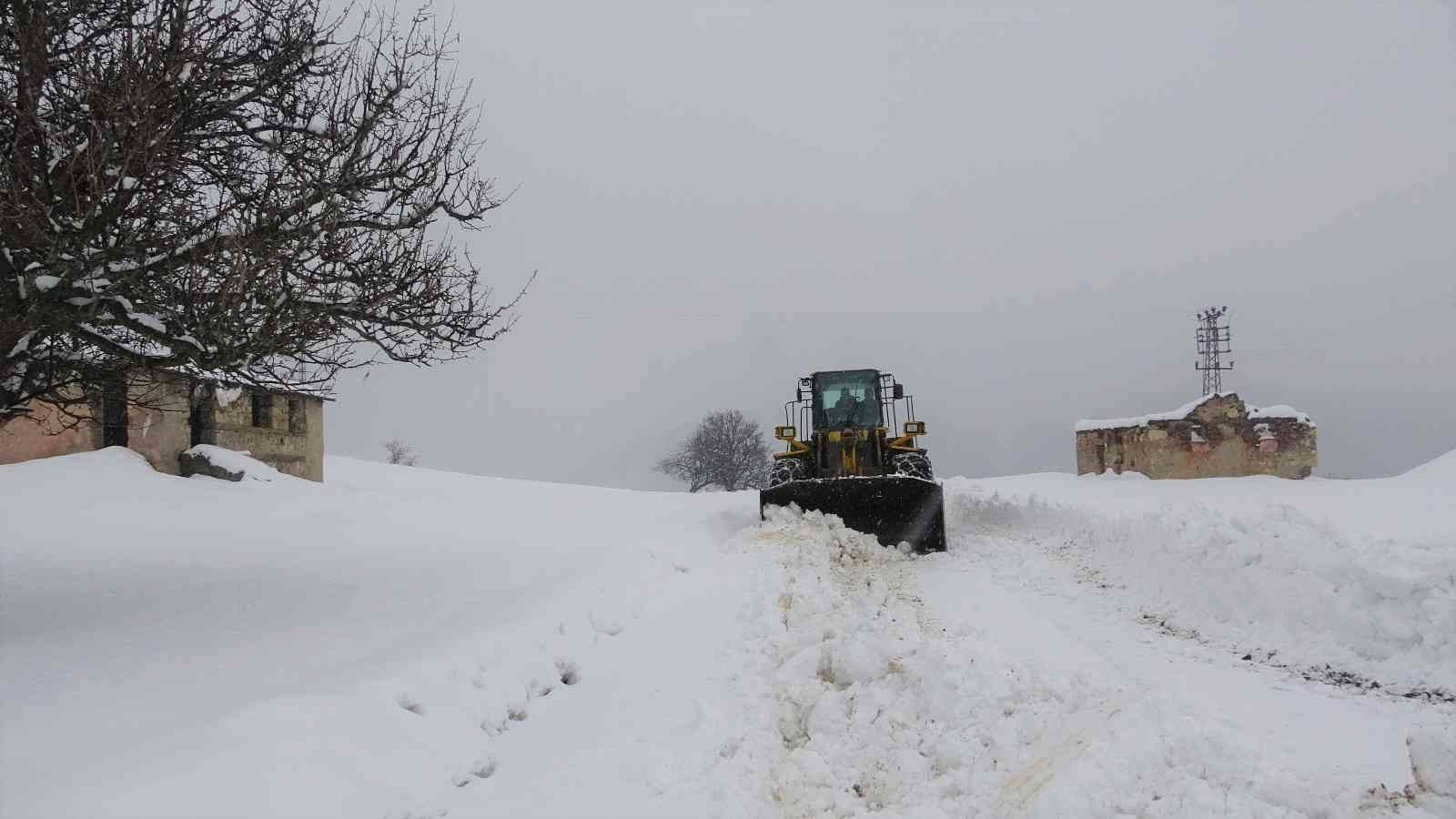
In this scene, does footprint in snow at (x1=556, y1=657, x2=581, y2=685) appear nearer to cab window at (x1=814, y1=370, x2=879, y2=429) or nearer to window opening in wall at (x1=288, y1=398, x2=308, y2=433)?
cab window at (x1=814, y1=370, x2=879, y2=429)

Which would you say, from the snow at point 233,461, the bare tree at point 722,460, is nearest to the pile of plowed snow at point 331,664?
the snow at point 233,461

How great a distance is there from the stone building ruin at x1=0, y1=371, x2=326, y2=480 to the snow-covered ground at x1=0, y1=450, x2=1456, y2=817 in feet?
13.9

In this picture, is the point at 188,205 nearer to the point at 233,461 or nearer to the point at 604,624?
the point at 604,624

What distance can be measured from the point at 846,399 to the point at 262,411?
12719 millimetres

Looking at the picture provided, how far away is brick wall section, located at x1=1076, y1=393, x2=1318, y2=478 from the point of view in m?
24.7

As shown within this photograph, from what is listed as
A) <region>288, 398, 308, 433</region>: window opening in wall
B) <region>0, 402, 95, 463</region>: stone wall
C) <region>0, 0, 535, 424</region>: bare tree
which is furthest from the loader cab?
<region>0, 402, 95, 463</region>: stone wall

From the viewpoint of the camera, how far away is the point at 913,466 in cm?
1282

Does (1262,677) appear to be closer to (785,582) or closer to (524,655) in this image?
(785,582)

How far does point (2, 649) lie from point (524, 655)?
3.23 m

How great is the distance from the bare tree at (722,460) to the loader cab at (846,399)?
3229 cm

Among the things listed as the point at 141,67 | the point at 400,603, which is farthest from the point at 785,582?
the point at 141,67

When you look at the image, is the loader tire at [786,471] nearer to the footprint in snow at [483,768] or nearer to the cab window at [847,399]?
the cab window at [847,399]

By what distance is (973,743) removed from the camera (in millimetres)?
4090

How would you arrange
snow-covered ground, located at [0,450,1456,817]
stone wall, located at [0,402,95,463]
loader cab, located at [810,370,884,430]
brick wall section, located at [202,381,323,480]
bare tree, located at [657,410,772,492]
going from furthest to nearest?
bare tree, located at [657,410,772,492]
brick wall section, located at [202,381,323,480]
loader cab, located at [810,370,884,430]
stone wall, located at [0,402,95,463]
snow-covered ground, located at [0,450,1456,817]
